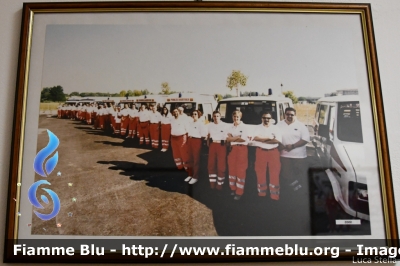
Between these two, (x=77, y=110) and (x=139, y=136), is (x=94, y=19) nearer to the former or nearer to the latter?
(x=77, y=110)

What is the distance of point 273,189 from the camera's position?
2.82 feet

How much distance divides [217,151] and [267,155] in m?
0.16

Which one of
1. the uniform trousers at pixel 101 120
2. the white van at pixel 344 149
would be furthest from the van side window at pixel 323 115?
the uniform trousers at pixel 101 120

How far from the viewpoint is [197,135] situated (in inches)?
35.2

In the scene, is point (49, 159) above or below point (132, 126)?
below

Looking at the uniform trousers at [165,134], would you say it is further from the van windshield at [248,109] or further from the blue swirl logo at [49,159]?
the blue swirl logo at [49,159]

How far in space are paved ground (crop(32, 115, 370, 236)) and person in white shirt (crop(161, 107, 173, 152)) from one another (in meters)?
0.03

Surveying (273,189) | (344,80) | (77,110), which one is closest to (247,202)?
(273,189)

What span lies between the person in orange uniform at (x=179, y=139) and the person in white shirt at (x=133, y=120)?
12cm

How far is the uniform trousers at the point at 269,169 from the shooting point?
0.86 meters

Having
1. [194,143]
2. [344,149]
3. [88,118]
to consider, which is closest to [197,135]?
[194,143]

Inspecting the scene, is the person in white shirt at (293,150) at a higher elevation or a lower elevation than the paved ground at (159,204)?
higher

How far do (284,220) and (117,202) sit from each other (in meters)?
0.52

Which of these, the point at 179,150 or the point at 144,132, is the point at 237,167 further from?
the point at 144,132
